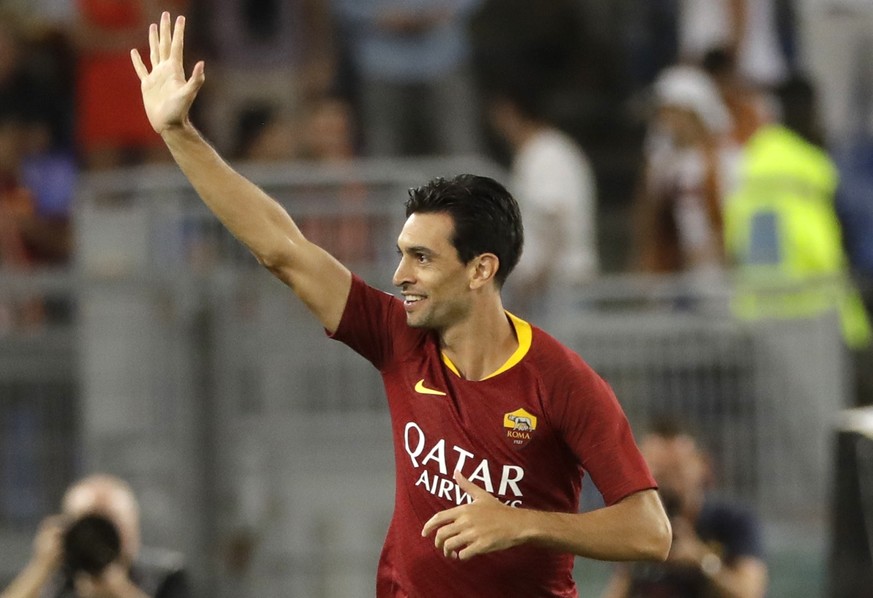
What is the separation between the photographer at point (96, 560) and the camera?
7312 millimetres

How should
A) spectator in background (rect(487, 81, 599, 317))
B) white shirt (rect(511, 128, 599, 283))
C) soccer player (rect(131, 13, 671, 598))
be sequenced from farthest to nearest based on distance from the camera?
white shirt (rect(511, 128, 599, 283)) → spectator in background (rect(487, 81, 599, 317)) → soccer player (rect(131, 13, 671, 598))

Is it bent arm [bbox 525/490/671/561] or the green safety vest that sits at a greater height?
the green safety vest

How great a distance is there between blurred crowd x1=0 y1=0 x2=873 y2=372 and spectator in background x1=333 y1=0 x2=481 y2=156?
0.04 ft

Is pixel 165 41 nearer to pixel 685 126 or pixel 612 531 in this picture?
pixel 612 531

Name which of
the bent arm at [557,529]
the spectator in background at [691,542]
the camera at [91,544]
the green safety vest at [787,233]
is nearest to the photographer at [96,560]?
the camera at [91,544]

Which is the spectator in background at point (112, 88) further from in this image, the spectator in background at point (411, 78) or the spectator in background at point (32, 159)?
the spectator in background at point (411, 78)

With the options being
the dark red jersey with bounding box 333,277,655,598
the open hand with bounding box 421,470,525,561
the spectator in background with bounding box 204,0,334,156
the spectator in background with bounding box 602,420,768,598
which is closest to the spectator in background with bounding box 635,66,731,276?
the spectator in background with bounding box 602,420,768,598

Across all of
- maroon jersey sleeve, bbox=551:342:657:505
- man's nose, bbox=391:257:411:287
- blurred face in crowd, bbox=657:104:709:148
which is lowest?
maroon jersey sleeve, bbox=551:342:657:505

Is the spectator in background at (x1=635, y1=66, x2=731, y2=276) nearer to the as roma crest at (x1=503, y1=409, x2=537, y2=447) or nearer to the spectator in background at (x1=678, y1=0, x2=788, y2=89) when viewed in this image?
the spectator in background at (x1=678, y1=0, x2=788, y2=89)

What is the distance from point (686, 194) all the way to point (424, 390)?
18.9 ft

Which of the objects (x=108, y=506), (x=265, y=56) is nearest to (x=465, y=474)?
(x=108, y=506)

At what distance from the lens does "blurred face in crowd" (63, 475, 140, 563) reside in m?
7.57

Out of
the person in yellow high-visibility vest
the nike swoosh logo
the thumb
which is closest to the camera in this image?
the thumb

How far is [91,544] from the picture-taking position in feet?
24.0
